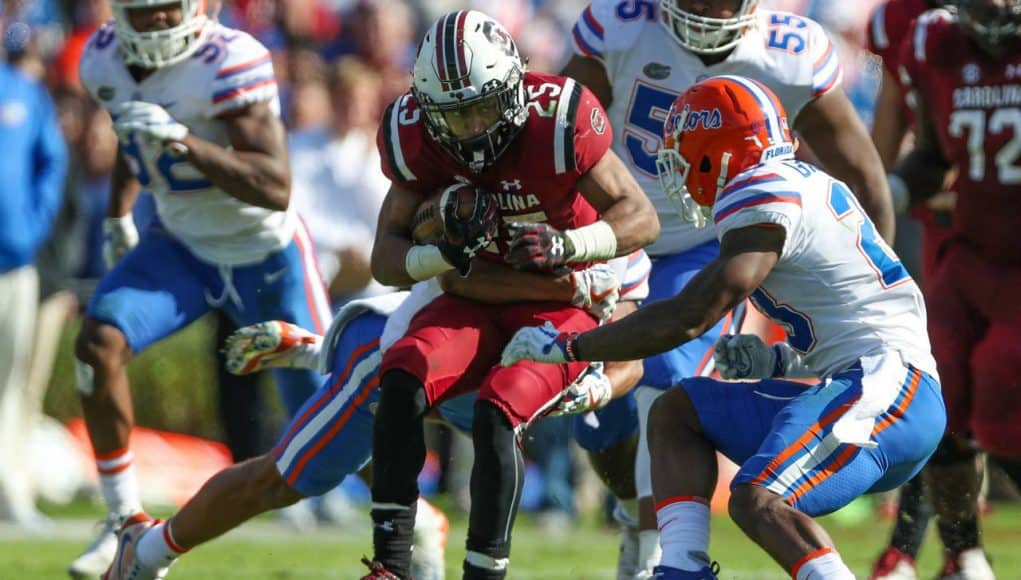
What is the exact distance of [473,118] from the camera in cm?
497

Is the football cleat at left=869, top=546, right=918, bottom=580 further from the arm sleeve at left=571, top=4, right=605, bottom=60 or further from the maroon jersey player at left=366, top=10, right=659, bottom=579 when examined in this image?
the arm sleeve at left=571, top=4, right=605, bottom=60

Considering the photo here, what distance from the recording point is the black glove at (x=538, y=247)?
4.75 metres

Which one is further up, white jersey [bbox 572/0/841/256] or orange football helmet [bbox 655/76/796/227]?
orange football helmet [bbox 655/76/796/227]

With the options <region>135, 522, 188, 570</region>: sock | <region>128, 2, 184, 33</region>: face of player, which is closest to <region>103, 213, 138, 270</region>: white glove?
<region>128, 2, 184, 33</region>: face of player

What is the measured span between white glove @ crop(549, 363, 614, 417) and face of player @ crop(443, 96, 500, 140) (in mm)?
761

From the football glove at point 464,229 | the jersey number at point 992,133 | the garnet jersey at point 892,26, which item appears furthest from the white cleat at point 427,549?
the garnet jersey at point 892,26

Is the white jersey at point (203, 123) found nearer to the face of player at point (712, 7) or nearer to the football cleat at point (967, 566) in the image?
the face of player at point (712, 7)

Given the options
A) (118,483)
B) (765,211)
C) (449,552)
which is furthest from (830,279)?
(449,552)

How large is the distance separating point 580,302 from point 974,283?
2.14m

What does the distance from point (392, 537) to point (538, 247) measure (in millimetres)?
874

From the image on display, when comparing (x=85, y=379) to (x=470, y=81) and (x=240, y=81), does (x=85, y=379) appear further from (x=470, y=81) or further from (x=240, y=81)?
(x=470, y=81)

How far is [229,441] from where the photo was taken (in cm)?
849

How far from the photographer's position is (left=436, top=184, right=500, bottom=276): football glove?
487 cm

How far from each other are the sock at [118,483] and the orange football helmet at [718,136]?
2.56 metres
